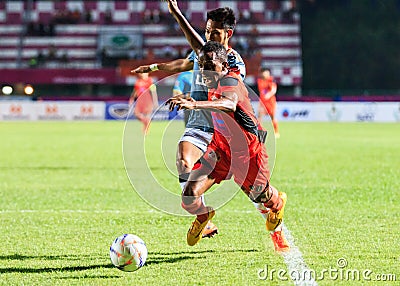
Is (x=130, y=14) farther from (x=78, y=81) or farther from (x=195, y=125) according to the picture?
(x=195, y=125)

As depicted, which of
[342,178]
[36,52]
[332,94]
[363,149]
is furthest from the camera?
[36,52]

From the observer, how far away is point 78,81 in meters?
38.6

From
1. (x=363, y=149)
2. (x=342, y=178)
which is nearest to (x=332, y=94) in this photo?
(x=363, y=149)

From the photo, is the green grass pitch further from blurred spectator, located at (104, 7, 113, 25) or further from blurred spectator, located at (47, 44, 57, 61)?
blurred spectator, located at (104, 7, 113, 25)

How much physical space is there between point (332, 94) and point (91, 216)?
30611 mm

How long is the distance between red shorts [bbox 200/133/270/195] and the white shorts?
0.65 meters

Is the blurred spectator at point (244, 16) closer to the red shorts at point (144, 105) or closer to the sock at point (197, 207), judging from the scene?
the red shorts at point (144, 105)

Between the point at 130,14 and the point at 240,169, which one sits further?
the point at 130,14

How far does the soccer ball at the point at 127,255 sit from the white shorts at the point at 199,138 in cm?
137

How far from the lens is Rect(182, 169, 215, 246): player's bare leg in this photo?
582cm

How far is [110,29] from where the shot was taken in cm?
4175

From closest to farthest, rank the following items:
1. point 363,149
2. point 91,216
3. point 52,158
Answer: point 91,216, point 52,158, point 363,149

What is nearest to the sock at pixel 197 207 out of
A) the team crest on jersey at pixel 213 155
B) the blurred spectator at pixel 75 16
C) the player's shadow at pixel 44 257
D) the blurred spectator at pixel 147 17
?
the team crest on jersey at pixel 213 155

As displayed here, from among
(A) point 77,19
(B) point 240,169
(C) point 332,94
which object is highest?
(B) point 240,169
